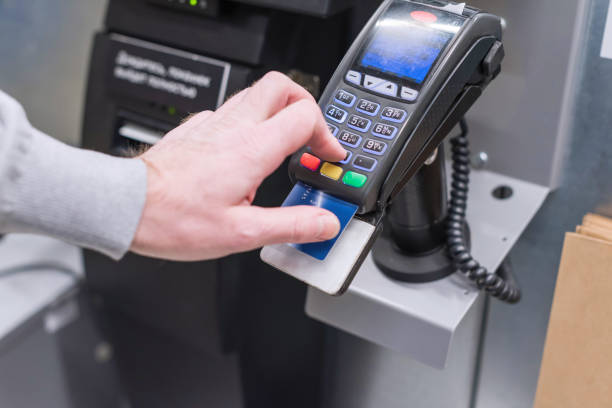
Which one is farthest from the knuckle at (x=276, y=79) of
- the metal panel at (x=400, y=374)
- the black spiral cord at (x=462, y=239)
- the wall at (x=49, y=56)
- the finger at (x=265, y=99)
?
the wall at (x=49, y=56)

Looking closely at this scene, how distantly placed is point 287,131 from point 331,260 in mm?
100

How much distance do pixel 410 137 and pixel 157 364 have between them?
65 centimetres

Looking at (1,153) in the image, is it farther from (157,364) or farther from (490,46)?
(157,364)

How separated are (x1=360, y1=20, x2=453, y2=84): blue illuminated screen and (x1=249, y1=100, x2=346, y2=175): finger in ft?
0.28

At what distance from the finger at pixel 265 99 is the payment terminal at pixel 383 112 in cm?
4

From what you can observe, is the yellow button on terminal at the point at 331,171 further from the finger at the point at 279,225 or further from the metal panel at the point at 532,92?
the metal panel at the point at 532,92

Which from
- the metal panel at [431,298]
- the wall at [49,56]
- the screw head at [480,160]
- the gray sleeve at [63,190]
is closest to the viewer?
the gray sleeve at [63,190]

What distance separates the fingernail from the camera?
1.41 ft

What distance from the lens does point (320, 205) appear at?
46 cm

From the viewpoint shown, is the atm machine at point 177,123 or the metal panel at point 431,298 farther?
the atm machine at point 177,123

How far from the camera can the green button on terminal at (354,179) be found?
0.45 metres

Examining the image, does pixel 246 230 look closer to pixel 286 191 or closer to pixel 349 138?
pixel 349 138

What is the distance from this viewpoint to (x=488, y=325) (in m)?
0.75

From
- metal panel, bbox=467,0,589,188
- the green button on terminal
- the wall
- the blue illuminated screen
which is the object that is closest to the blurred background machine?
metal panel, bbox=467,0,589,188
